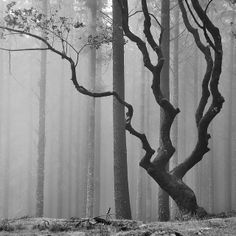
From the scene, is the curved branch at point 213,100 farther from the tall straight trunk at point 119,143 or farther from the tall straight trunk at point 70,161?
the tall straight trunk at point 70,161

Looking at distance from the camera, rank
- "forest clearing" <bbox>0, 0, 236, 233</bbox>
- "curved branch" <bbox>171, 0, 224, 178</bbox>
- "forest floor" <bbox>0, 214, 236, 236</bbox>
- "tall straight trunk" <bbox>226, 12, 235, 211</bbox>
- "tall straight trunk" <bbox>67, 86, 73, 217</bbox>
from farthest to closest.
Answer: "tall straight trunk" <bbox>67, 86, 73, 217</bbox> < "tall straight trunk" <bbox>226, 12, 235, 211</bbox> < "forest clearing" <bbox>0, 0, 236, 233</bbox> < "curved branch" <bbox>171, 0, 224, 178</bbox> < "forest floor" <bbox>0, 214, 236, 236</bbox>

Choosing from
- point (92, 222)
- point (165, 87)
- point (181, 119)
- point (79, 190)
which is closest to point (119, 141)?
point (165, 87)

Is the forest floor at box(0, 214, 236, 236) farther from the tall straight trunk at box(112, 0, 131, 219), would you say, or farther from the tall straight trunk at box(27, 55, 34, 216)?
the tall straight trunk at box(27, 55, 34, 216)

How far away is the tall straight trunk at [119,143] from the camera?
1201 centimetres

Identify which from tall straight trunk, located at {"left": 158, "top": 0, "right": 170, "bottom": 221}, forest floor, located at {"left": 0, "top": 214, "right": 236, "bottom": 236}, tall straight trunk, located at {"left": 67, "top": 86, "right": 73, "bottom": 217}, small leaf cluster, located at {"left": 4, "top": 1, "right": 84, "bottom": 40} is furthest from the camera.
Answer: tall straight trunk, located at {"left": 67, "top": 86, "right": 73, "bottom": 217}

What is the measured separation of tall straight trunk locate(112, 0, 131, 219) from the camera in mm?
12008

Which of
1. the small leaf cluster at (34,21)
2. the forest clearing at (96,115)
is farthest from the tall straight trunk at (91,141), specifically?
the small leaf cluster at (34,21)

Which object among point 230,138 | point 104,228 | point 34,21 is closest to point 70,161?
point 230,138

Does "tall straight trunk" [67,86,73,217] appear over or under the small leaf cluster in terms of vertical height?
under

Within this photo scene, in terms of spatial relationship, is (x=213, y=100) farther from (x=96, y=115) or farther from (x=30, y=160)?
(x=30, y=160)

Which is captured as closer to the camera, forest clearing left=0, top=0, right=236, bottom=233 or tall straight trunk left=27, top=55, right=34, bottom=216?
forest clearing left=0, top=0, right=236, bottom=233

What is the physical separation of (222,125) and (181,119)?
5.97m

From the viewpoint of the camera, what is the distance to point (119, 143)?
12070 mm

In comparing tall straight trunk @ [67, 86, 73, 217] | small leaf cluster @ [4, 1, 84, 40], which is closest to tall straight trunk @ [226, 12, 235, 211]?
tall straight trunk @ [67, 86, 73, 217]
